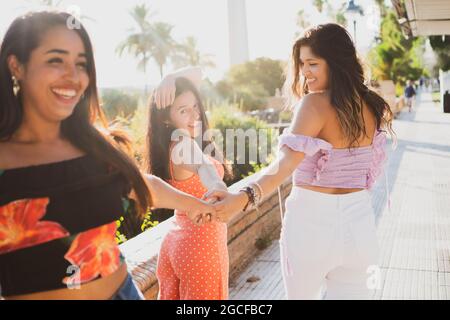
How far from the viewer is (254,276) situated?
5121mm

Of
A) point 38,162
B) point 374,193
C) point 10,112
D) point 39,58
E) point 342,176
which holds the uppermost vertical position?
point 39,58

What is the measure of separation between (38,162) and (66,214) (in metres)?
0.20

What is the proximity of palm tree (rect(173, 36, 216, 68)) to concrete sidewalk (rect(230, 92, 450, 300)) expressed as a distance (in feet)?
233

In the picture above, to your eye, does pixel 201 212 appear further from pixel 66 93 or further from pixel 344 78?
pixel 66 93

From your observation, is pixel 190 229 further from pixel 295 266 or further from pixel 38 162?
pixel 38 162

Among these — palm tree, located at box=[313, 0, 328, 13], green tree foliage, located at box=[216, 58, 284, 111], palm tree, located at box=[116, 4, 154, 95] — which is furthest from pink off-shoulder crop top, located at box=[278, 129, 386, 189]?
palm tree, located at box=[116, 4, 154, 95]

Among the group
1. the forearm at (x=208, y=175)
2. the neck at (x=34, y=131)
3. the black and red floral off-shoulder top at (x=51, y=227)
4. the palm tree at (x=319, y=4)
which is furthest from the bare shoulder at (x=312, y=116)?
the palm tree at (x=319, y=4)

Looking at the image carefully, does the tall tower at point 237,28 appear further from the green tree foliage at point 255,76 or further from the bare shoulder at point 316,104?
the bare shoulder at point 316,104

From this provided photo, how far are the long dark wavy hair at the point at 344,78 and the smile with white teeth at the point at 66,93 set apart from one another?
3.63 ft

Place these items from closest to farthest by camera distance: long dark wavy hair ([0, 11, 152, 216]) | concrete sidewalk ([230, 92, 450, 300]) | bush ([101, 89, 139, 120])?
1. long dark wavy hair ([0, 11, 152, 216])
2. concrete sidewalk ([230, 92, 450, 300])
3. bush ([101, 89, 139, 120])

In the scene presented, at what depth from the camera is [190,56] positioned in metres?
84.0

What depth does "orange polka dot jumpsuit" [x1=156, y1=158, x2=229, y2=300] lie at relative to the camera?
8.95 ft

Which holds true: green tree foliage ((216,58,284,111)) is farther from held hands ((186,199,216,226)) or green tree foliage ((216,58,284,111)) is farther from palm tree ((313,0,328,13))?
held hands ((186,199,216,226))
